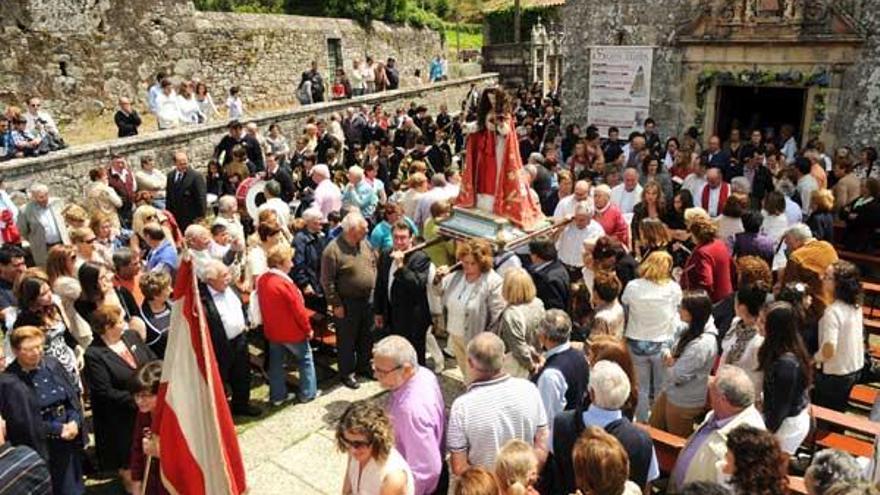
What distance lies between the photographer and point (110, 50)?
15812mm

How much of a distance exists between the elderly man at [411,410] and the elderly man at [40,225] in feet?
20.2

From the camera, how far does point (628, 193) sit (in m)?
8.75

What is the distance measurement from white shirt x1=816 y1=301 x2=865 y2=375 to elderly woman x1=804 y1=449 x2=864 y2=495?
2127 millimetres

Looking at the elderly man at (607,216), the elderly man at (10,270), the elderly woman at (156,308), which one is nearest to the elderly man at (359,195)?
the elderly man at (607,216)

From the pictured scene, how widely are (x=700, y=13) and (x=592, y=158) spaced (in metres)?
3.72

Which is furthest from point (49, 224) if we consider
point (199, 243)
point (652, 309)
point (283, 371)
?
point (652, 309)

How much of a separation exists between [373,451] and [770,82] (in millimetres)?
11173

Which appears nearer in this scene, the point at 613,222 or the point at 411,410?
the point at 411,410

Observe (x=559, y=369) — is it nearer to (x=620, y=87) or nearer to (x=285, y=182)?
(x=285, y=182)

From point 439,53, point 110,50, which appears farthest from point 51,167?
point 439,53

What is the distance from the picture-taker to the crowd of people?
363cm

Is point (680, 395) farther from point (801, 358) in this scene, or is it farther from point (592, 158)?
point (592, 158)

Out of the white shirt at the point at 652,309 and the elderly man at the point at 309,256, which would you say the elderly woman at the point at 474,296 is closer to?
the white shirt at the point at 652,309

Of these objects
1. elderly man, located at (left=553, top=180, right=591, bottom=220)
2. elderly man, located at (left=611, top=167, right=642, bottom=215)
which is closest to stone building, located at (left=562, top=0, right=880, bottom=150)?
elderly man, located at (left=611, top=167, right=642, bottom=215)
